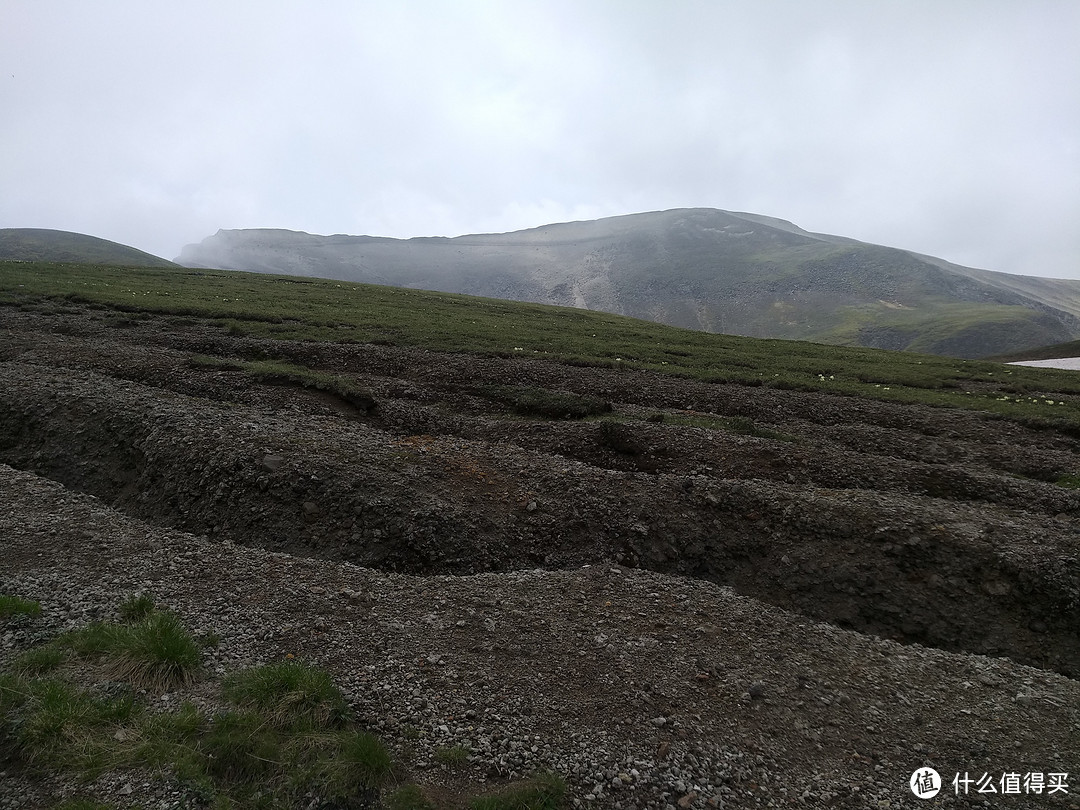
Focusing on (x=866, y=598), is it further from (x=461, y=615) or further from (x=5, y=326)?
(x=5, y=326)

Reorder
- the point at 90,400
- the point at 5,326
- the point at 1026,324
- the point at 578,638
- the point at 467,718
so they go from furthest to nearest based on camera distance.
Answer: the point at 1026,324
the point at 5,326
the point at 90,400
the point at 578,638
the point at 467,718

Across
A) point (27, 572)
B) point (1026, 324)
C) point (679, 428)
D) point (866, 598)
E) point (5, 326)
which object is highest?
point (1026, 324)

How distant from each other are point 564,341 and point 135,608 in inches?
1815

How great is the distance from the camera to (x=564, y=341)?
5428 cm

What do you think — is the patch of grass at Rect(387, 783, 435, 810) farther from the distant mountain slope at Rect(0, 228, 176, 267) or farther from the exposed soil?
the distant mountain slope at Rect(0, 228, 176, 267)

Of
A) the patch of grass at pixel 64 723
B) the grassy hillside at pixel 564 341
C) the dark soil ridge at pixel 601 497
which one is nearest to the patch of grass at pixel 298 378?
the dark soil ridge at pixel 601 497

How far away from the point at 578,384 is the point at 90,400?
24.8m

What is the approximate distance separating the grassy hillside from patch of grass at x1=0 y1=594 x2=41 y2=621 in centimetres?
3603

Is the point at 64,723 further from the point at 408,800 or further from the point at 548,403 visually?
the point at 548,403

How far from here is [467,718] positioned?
29.3 ft

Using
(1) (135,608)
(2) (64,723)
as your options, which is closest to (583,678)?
(2) (64,723)

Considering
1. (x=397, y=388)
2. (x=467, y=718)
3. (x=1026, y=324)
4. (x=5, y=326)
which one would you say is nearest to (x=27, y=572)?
(x=467, y=718)

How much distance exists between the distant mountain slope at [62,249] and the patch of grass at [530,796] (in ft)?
574

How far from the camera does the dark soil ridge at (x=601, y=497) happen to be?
15094 millimetres
